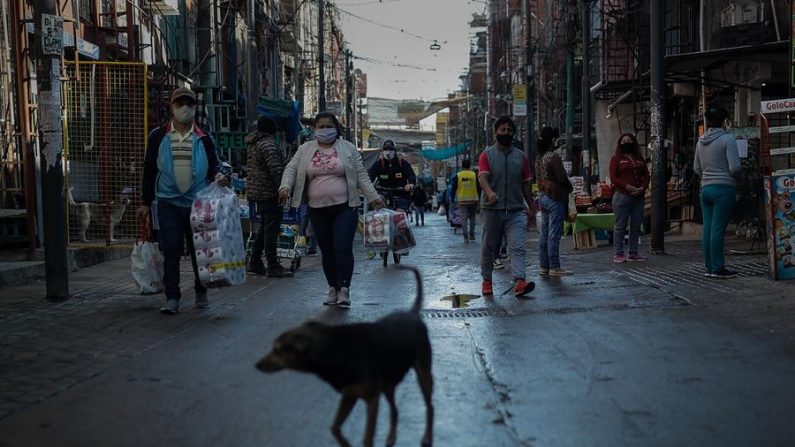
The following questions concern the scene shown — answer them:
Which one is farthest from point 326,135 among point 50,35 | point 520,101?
point 520,101

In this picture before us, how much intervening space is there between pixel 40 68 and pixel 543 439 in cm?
655

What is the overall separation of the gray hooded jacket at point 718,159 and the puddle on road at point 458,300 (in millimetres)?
2866

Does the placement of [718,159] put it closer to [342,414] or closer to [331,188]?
[331,188]

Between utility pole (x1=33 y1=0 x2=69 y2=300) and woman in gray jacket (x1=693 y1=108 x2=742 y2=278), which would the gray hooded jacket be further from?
utility pole (x1=33 y1=0 x2=69 y2=300)

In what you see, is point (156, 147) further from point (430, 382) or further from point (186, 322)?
point (430, 382)

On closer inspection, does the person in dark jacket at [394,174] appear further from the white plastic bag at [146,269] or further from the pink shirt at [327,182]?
the white plastic bag at [146,269]

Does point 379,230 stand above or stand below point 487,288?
above

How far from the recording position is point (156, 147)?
8023 millimetres

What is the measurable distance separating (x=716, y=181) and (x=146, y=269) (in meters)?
5.95

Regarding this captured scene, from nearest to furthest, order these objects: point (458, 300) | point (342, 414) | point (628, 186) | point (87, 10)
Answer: point (342, 414)
point (458, 300)
point (628, 186)
point (87, 10)

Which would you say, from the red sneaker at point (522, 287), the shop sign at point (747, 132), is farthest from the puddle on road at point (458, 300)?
the shop sign at point (747, 132)

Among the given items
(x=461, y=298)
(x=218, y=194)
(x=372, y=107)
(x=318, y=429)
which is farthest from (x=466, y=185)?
(x=372, y=107)

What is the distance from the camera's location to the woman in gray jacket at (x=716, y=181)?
9.42m

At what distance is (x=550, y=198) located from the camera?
430 inches
